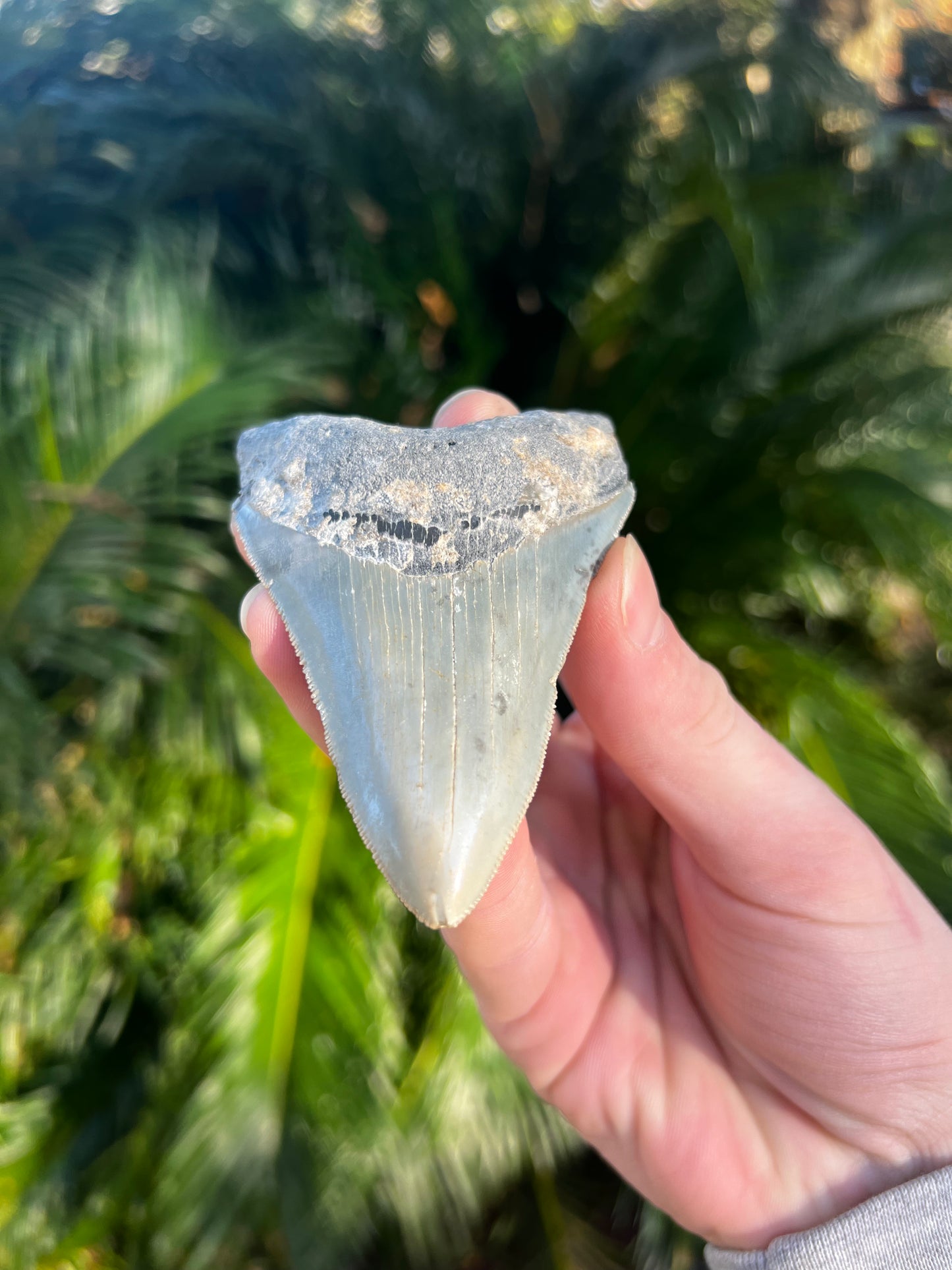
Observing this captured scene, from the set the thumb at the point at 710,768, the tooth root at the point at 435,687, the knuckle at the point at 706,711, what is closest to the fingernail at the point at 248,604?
the tooth root at the point at 435,687

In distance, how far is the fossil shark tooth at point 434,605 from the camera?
2.67 feet

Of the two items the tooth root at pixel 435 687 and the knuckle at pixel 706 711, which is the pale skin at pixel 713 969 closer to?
the knuckle at pixel 706 711

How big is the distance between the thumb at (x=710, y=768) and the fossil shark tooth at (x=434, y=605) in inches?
5.2

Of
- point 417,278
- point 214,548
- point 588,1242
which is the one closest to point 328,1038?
point 588,1242

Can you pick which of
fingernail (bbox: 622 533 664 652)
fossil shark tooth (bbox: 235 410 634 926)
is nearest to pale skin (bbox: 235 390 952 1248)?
fingernail (bbox: 622 533 664 652)

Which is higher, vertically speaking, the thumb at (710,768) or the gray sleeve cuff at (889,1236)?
the thumb at (710,768)

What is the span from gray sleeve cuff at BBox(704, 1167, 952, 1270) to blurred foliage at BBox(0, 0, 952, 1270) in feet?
1.93

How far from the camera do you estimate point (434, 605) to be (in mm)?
873

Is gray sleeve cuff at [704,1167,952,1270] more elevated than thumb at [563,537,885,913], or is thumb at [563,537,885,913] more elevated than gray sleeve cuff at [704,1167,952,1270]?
thumb at [563,537,885,913]

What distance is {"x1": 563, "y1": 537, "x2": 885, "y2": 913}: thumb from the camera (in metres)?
1.03

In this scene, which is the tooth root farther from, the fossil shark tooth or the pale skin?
the pale skin

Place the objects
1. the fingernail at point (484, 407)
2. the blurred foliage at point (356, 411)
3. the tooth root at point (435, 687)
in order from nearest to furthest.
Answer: the tooth root at point (435, 687) → the fingernail at point (484, 407) → the blurred foliage at point (356, 411)

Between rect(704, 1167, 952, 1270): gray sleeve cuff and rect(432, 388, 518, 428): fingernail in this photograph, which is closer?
rect(704, 1167, 952, 1270): gray sleeve cuff

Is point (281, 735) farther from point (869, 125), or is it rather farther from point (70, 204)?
point (869, 125)
